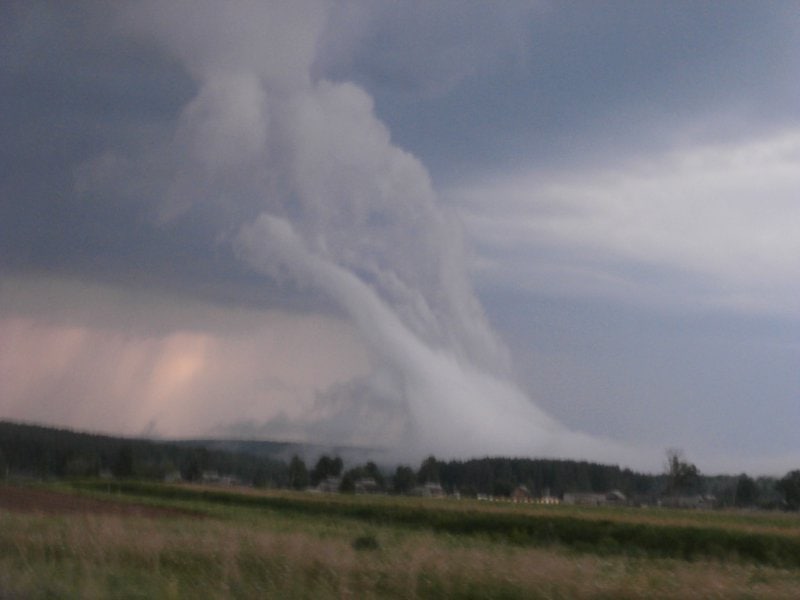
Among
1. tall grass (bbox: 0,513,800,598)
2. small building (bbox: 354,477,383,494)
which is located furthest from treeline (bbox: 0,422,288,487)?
tall grass (bbox: 0,513,800,598)

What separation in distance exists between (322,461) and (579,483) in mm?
33972

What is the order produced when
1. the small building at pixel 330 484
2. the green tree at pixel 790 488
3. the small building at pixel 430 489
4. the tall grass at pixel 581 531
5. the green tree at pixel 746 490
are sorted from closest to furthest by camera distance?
the tall grass at pixel 581 531 → the green tree at pixel 790 488 → the small building at pixel 430 489 → the green tree at pixel 746 490 → the small building at pixel 330 484

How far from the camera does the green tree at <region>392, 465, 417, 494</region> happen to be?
126 meters

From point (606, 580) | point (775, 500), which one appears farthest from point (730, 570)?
point (775, 500)

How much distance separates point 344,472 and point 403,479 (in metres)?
9.71

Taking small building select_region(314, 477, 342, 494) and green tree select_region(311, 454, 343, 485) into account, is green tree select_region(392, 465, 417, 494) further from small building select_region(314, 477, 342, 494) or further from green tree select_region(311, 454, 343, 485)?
green tree select_region(311, 454, 343, 485)

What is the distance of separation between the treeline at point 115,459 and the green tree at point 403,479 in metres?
15.5

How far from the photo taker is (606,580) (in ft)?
59.2

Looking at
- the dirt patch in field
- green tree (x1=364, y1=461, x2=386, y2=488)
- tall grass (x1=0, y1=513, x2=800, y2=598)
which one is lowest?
tall grass (x1=0, y1=513, x2=800, y2=598)

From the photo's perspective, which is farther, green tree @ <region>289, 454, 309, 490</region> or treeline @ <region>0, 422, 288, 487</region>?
treeline @ <region>0, 422, 288, 487</region>


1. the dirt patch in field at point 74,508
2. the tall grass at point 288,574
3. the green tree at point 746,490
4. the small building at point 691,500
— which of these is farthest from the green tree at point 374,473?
the tall grass at point 288,574

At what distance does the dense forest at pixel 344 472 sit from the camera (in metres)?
124

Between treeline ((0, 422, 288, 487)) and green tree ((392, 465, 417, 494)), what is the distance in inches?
610

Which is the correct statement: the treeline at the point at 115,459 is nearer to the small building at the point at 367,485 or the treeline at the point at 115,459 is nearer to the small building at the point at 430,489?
the small building at the point at 367,485
